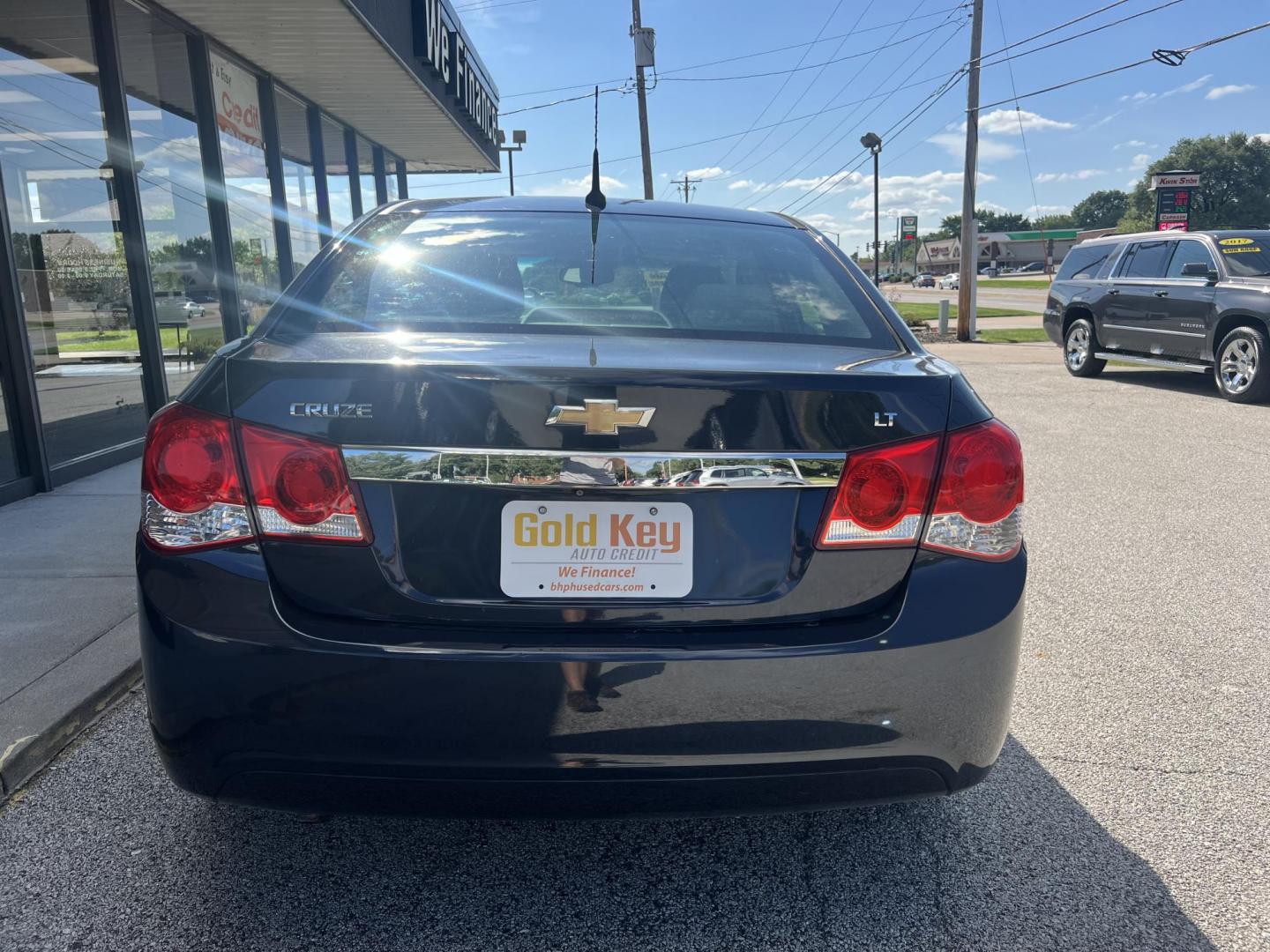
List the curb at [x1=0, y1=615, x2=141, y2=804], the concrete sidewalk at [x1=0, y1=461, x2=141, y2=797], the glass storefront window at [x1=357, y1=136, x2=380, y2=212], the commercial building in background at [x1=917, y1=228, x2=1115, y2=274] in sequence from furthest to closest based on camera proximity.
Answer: the commercial building in background at [x1=917, y1=228, x2=1115, y2=274] → the glass storefront window at [x1=357, y1=136, x2=380, y2=212] → the concrete sidewalk at [x1=0, y1=461, x2=141, y2=797] → the curb at [x1=0, y1=615, x2=141, y2=804]

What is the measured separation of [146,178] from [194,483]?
23.4ft

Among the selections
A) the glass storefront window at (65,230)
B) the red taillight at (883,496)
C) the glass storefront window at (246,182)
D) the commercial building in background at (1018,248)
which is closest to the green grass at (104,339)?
the glass storefront window at (65,230)

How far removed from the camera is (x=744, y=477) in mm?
1728

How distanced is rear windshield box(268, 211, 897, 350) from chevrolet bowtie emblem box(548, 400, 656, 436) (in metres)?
0.45

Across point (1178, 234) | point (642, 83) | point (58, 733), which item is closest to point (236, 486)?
point (58, 733)

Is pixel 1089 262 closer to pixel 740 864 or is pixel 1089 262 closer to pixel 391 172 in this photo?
pixel 391 172

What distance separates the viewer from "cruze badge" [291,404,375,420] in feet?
5.59

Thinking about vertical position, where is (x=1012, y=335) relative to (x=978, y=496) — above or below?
below

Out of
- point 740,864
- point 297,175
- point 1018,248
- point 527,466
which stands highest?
point 1018,248

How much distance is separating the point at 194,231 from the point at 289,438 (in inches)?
315

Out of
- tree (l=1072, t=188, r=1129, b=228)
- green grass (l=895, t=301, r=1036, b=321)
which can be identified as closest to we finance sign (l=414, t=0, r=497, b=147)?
green grass (l=895, t=301, r=1036, b=321)

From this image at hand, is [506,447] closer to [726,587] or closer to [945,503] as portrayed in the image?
[726,587]

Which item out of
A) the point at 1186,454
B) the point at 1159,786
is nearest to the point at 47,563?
the point at 1159,786

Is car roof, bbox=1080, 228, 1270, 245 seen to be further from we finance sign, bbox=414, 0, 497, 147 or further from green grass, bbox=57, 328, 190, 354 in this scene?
green grass, bbox=57, 328, 190, 354
